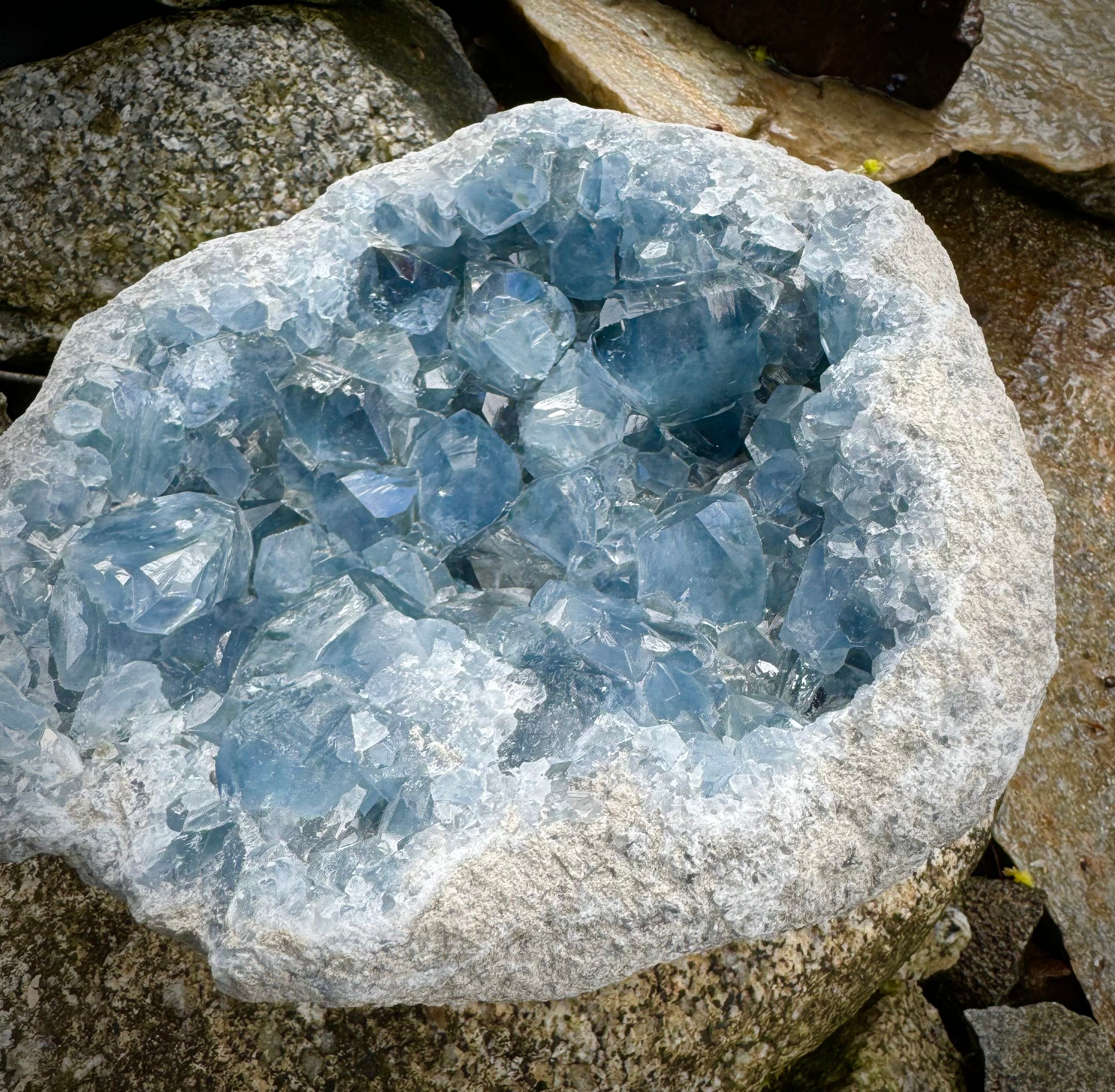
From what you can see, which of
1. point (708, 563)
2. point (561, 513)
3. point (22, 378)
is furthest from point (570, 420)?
point (22, 378)

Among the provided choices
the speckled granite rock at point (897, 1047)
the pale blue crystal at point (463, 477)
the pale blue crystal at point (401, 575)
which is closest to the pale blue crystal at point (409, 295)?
the pale blue crystal at point (463, 477)

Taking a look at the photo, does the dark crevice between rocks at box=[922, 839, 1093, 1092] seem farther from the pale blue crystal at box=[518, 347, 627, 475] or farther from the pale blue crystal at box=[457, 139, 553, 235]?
the pale blue crystal at box=[457, 139, 553, 235]

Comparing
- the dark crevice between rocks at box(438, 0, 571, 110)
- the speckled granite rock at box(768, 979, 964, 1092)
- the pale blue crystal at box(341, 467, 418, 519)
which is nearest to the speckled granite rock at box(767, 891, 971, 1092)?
the speckled granite rock at box(768, 979, 964, 1092)

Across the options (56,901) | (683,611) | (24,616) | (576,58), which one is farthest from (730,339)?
(576,58)

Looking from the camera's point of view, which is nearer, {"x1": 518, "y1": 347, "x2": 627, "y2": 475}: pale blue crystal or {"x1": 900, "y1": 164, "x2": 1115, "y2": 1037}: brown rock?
{"x1": 518, "y1": 347, "x2": 627, "y2": 475}: pale blue crystal

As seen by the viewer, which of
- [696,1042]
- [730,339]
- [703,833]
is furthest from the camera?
[696,1042]

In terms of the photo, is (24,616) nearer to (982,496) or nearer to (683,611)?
(683,611)

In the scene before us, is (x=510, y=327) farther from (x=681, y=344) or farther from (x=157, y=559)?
(x=157, y=559)
